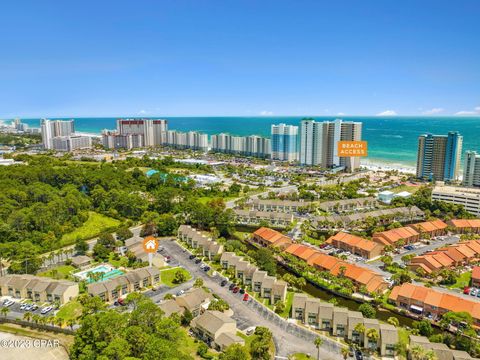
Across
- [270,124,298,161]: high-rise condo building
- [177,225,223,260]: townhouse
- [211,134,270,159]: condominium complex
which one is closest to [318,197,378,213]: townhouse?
[177,225,223,260]: townhouse

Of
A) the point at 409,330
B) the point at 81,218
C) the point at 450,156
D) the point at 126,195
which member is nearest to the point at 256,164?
the point at 450,156

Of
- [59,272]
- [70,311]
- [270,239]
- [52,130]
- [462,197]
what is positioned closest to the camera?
[70,311]

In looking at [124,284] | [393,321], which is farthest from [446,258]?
[124,284]

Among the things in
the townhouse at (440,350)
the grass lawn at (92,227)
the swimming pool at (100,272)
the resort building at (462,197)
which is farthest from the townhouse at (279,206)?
the townhouse at (440,350)

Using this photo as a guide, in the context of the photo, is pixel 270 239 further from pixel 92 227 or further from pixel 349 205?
pixel 92 227

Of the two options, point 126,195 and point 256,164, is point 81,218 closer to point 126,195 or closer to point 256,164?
point 126,195

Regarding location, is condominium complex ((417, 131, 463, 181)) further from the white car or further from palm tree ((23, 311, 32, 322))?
palm tree ((23, 311, 32, 322))
